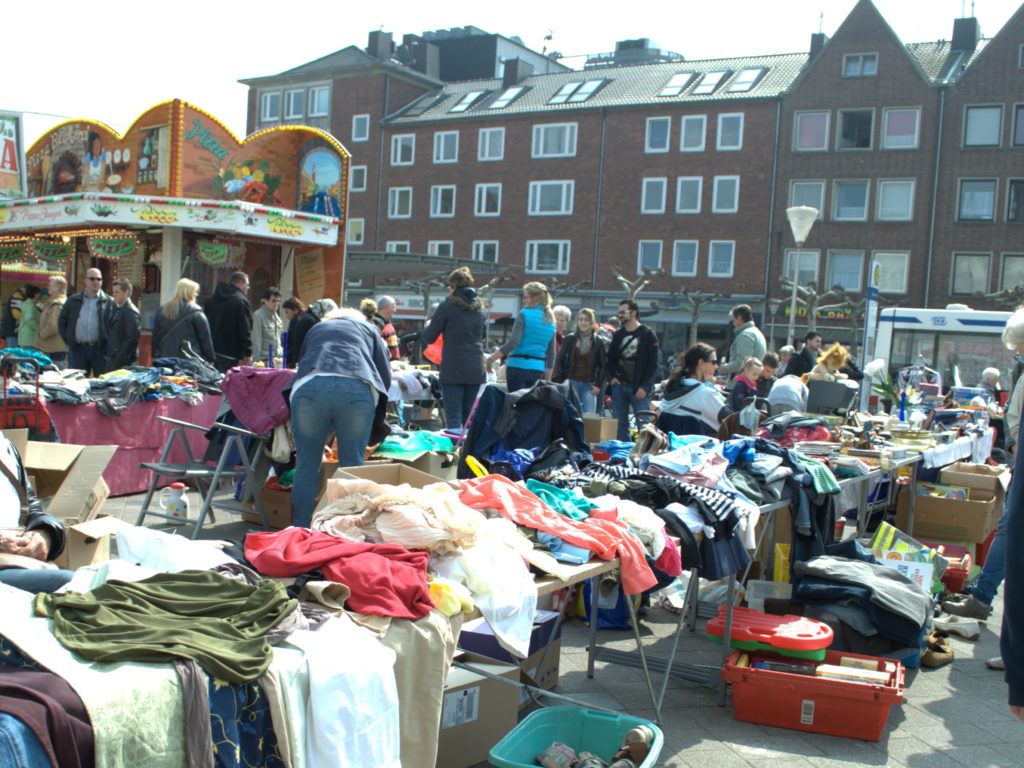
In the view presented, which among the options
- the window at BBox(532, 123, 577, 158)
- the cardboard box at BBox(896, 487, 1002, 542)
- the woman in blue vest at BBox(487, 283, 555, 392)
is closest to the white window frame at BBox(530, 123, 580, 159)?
the window at BBox(532, 123, 577, 158)

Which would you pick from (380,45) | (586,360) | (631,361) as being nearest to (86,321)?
(586,360)

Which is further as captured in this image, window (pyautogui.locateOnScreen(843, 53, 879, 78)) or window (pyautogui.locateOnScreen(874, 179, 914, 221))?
window (pyautogui.locateOnScreen(843, 53, 879, 78))

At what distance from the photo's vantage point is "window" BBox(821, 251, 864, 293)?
116 ft

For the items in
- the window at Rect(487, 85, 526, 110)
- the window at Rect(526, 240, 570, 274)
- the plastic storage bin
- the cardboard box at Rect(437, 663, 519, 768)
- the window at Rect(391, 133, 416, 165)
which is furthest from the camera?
the window at Rect(391, 133, 416, 165)

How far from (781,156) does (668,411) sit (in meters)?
31.7

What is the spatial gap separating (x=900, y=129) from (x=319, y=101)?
85.9ft

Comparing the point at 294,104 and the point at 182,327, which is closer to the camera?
the point at 182,327

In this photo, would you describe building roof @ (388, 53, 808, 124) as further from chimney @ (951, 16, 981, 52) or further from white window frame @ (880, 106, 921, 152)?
chimney @ (951, 16, 981, 52)

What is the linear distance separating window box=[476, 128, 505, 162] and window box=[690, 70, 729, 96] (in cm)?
817

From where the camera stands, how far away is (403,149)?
43344mm

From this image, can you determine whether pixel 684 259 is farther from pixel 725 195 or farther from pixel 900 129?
pixel 900 129

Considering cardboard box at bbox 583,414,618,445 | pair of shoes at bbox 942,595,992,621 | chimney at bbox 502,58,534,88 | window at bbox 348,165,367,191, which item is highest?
chimney at bbox 502,58,534,88

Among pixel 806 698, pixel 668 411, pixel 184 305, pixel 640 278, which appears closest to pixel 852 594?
pixel 806 698

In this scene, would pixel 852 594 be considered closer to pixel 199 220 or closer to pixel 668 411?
pixel 668 411
